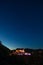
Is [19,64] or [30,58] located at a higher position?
[30,58]

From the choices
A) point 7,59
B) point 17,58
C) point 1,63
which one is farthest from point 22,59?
point 1,63

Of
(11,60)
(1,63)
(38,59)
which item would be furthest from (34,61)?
(1,63)

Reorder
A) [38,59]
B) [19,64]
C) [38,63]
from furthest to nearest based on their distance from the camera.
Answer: [38,59] < [38,63] < [19,64]

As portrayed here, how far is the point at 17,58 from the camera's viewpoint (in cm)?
3978

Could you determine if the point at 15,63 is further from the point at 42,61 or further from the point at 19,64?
the point at 42,61

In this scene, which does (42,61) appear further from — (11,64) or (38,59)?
(11,64)

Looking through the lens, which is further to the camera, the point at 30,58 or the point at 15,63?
the point at 30,58

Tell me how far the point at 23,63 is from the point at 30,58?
254 inches

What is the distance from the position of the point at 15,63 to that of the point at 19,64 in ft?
3.10

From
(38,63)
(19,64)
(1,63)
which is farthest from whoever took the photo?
(38,63)

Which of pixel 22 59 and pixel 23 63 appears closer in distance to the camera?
pixel 23 63

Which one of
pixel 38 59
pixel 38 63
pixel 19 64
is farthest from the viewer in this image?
pixel 38 59

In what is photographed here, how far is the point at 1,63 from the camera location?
3288cm

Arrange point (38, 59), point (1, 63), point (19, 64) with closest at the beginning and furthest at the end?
point (1, 63), point (19, 64), point (38, 59)
